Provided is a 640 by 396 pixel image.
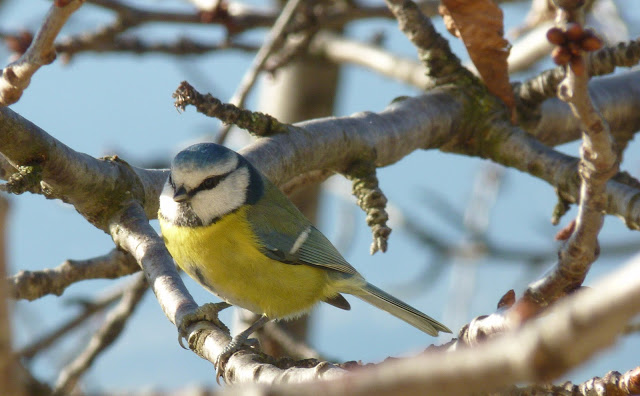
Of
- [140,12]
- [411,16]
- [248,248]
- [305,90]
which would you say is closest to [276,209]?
[248,248]

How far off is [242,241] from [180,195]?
231 millimetres

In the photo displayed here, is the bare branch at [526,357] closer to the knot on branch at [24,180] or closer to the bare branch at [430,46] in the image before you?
the knot on branch at [24,180]

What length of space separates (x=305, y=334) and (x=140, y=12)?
1.74m

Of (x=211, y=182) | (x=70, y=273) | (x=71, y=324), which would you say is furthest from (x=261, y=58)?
(x=71, y=324)

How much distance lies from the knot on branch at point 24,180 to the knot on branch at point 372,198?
843 mm

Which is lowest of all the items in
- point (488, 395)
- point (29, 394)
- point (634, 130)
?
point (29, 394)

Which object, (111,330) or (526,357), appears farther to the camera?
(111,330)

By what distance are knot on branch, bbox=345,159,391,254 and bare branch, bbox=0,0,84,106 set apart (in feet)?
3.08

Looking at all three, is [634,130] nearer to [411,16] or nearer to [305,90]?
[411,16]

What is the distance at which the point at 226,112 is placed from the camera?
179cm

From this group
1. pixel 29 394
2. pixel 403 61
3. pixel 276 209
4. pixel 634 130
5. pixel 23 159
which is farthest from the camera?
pixel 403 61

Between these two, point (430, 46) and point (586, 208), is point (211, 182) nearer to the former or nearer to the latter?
point (430, 46)

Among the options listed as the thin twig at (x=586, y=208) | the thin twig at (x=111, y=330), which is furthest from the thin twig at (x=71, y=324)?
the thin twig at (x=586, y=208)

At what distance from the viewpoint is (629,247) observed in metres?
3.61
